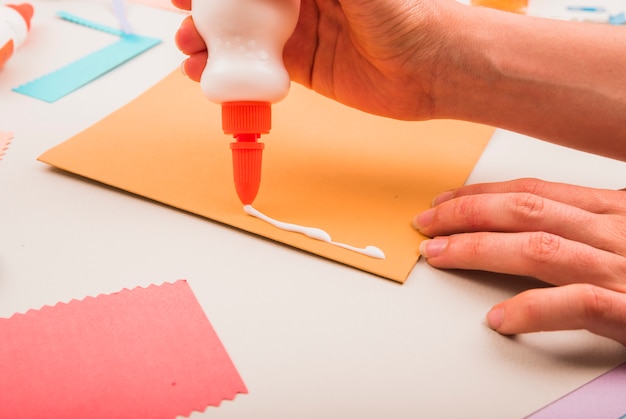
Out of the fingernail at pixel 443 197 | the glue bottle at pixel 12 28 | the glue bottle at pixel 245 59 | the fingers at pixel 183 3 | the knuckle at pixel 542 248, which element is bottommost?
the knuckle at pixel 542 248

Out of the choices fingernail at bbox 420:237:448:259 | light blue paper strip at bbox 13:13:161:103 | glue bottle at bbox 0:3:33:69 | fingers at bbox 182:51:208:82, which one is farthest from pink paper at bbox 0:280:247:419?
glue bottle at bbox 0:3:33:69

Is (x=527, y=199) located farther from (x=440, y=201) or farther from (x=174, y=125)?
(x=174, y=125)

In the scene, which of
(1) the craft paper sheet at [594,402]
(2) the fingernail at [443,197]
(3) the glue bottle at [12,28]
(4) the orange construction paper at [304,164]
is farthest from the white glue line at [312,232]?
(3) the glue bottle at [12,28]

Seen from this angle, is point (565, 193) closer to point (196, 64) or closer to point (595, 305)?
point (595, 305)

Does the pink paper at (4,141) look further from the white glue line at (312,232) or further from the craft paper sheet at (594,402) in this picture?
the craft paper sheet at (594,402)

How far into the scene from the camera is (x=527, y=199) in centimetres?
56

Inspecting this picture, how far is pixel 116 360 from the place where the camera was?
48 cm

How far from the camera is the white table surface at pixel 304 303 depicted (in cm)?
46

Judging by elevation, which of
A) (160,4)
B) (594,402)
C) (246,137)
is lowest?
(594,402)

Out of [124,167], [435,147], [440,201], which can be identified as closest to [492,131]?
[435,147]

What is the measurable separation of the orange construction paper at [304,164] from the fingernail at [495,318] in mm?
92

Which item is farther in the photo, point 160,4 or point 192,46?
point 160,4

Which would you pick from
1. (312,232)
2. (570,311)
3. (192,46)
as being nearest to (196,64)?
(192,46)

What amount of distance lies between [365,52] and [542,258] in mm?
346
